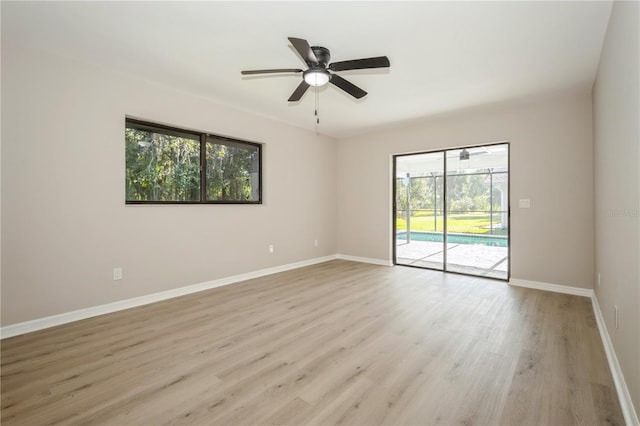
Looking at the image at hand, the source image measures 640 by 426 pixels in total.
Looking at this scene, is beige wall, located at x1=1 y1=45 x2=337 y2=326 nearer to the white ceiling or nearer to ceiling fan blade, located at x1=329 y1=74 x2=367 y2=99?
the white ceiling

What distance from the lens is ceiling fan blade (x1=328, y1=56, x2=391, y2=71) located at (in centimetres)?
235

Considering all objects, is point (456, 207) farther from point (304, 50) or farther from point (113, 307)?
point (113, 307)

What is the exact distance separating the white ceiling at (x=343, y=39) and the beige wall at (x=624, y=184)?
18.7 inches

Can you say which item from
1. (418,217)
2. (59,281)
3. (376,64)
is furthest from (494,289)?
(59,281)

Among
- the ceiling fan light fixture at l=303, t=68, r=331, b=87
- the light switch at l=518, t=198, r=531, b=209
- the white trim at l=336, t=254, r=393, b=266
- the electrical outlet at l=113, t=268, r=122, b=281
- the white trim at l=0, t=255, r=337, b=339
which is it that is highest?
the ceiling fan light fixture at l=303, t=68, r=331, b=87

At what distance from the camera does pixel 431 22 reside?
2.34 meters

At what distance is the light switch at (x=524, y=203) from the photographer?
13.8 ft

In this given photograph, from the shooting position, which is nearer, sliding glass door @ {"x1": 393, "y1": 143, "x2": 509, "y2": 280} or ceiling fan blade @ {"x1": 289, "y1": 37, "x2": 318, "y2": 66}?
ceiling fan blade @ {"x1": 289, "y1": 37, "x2": 318, "y2": 66}

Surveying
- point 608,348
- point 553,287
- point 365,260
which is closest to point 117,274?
point 365,260

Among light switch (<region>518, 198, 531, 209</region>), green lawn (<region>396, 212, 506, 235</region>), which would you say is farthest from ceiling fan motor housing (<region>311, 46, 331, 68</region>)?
green lawn (<region>396, 212, 506, 235</region>)

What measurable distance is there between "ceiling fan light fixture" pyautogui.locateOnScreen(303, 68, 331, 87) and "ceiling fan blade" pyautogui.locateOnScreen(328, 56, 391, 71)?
0.07 m

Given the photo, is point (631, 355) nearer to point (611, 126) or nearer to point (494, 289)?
point (611, 126)

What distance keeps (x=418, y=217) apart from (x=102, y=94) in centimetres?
520

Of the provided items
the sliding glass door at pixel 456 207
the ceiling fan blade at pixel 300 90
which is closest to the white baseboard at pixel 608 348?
the sliding glass door at pixel 456 207
